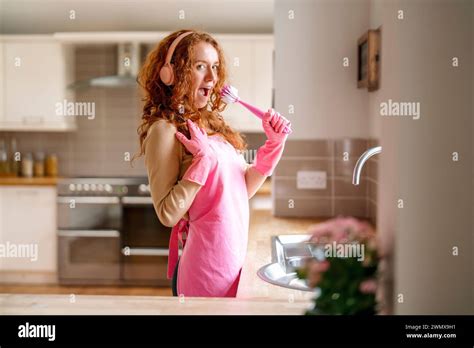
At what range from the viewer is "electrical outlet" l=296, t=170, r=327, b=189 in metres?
2.04

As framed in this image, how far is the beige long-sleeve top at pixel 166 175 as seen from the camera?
3.54 feet

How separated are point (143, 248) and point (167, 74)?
6.89 ft

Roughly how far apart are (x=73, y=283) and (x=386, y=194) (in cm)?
274

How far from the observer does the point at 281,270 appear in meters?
1.29

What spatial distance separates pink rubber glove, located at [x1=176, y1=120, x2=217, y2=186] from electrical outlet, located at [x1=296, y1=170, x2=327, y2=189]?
3.17 feet

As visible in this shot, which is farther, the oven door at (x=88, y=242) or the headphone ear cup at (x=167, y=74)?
the oven door at (x=88, y=242)

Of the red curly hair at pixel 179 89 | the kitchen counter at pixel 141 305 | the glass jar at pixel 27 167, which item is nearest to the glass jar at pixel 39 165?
Result: the glass jar at pixel 27 167

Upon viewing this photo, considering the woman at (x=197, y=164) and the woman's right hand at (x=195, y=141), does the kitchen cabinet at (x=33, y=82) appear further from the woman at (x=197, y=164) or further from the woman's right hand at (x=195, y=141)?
the woman's right hand at (x=195, y=141)

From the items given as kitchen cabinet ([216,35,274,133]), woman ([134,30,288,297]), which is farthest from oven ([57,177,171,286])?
woman ([134,30,288,297])

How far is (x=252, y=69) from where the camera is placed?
3.20 m

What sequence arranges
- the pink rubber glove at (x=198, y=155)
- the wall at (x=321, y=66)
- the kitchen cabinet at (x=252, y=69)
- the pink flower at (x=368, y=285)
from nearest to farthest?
the pink flower at (x=368, y=285), the pink rubber glove at (x=198, y=155), the wall at (x=321, y=66), the kitchen cabinet at (x=252, y=69)

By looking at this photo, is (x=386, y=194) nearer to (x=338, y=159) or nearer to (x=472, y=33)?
(x=472, y=33)

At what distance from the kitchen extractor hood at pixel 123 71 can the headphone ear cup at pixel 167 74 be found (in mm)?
2126

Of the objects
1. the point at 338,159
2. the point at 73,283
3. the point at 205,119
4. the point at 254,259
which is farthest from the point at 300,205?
the point at 73,283
